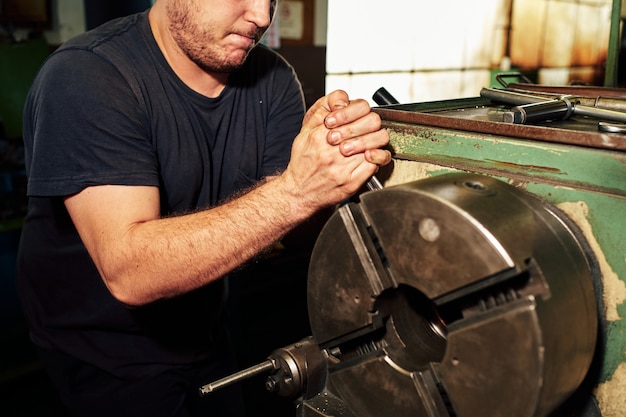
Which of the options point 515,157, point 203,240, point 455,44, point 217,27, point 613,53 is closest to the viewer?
point 515,157

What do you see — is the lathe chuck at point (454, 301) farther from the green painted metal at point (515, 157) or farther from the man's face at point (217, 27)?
the man's face at point (217, 27)

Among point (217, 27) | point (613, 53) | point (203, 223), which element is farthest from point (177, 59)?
point (613, 53)

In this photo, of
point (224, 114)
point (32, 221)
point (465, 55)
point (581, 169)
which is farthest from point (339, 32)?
point (581, 169)

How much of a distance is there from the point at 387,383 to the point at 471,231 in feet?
0.64

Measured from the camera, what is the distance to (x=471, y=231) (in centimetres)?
51

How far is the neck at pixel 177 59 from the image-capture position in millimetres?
1108

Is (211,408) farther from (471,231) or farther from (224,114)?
(471,231)

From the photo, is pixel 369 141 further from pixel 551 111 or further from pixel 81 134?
pixel 81 134

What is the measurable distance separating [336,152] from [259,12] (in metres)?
0.43

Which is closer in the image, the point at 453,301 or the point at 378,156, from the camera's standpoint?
the point at 453,301

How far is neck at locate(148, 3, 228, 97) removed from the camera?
1.11 m

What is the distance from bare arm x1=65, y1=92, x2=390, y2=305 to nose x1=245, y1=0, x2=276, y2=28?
27 centimetres

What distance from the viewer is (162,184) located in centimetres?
110

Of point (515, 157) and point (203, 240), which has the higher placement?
point (515, 157)
